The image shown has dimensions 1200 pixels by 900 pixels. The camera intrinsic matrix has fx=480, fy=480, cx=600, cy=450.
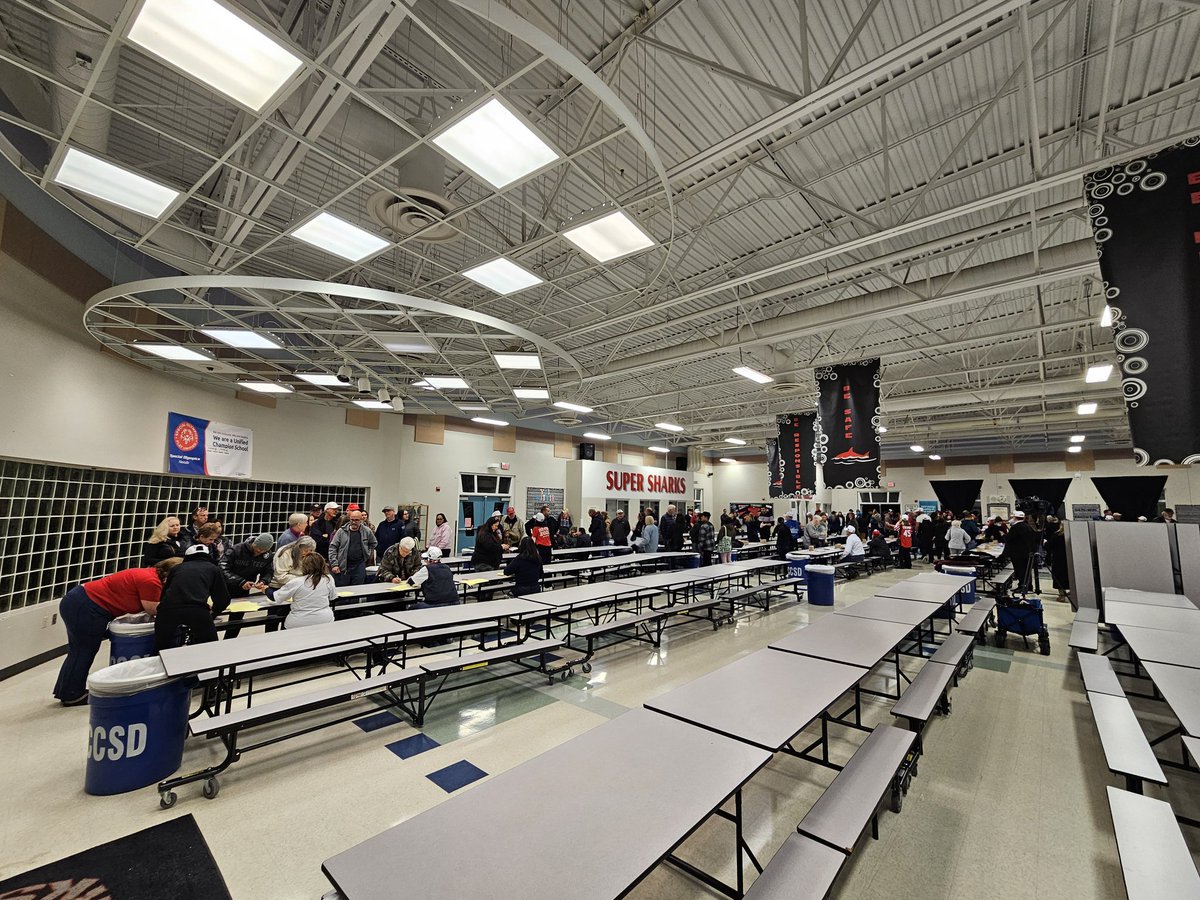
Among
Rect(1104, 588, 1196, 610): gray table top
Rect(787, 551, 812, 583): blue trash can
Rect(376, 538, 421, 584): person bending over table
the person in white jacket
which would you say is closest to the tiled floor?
Rect(1104, 588, 1196, 610): gray table top

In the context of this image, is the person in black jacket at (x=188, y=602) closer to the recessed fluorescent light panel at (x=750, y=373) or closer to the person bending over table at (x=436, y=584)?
the person bending over table at (x=436, y=584)

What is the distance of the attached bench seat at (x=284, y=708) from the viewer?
2871mm

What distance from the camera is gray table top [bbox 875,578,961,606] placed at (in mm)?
5262

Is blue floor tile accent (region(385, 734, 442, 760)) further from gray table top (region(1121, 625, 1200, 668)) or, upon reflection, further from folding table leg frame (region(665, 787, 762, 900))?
gray table top (region(1121, 625, 1200, 668))

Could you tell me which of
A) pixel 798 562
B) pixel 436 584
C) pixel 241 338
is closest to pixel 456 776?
pixel 436 584

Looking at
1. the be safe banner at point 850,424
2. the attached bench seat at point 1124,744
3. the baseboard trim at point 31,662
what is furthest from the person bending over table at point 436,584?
the be safe banner at point 850,424

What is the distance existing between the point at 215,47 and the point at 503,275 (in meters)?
2.66

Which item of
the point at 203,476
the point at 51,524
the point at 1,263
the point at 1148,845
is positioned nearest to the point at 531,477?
the point at 203,476

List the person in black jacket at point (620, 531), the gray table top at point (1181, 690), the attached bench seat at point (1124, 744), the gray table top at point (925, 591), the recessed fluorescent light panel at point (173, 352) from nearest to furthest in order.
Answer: the gray table top at point (1181, 690) < the attached bench seat at point (1124, 744) < the gray table top at point (925, 591) < the recessed fluorescent light panel at point (173, 352) < the person in black jacket at point (620, 531)

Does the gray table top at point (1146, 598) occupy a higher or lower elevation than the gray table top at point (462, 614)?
lower

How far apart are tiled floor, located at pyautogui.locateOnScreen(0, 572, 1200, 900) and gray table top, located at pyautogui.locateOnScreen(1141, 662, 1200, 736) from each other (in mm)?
802

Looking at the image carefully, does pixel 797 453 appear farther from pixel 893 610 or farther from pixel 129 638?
pixel 129 638

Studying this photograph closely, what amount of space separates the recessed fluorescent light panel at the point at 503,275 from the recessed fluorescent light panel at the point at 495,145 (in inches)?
48.8

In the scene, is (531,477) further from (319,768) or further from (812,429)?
(319,768)
